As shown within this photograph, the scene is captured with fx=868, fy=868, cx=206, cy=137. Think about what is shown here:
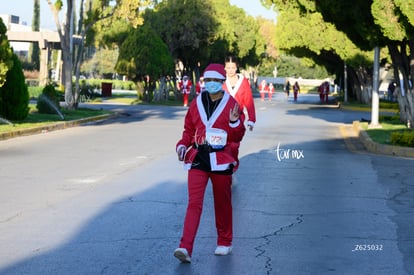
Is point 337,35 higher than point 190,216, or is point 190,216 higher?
point 337,35

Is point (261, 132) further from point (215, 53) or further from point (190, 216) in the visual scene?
point (215, 53)

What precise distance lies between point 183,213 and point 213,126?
2797mm

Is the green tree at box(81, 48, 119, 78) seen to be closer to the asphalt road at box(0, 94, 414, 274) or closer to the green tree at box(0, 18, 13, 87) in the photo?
the green tree at box(0, 18, 13, 87)

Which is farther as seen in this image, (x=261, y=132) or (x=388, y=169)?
(x=261, y=132)

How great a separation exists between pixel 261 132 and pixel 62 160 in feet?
35.6

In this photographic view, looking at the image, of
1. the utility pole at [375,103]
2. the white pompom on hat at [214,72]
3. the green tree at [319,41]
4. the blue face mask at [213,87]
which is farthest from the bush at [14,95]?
the green tree at [319,41]

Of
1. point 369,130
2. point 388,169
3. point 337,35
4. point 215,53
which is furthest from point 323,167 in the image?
point 215,53

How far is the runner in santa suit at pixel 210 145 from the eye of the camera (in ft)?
24.4

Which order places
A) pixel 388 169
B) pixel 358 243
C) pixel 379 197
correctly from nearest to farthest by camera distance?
pixel 358 243, pixel 379 197, pixel 388 169

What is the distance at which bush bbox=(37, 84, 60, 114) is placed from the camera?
30.9 m

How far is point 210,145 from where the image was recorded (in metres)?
7.49

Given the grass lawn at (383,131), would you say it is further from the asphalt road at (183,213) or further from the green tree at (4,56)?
the green tree at (4,56)

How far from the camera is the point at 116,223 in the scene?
30.8 ft

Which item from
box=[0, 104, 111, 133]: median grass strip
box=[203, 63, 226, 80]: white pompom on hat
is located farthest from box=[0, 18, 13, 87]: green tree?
box=[203, 63, 226, 80]: white pompom on hat
